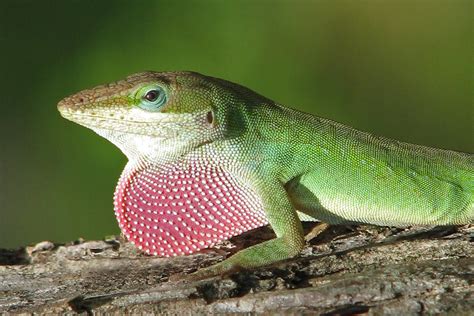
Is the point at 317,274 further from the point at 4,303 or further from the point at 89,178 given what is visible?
the point at 89,178

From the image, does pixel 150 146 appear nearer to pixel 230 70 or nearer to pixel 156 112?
pixel 156 112

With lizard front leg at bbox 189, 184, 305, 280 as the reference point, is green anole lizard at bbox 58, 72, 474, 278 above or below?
above

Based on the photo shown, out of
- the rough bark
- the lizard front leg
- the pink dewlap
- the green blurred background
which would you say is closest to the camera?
the rough bark

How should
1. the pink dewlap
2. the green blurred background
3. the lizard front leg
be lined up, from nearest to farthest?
the lizard front leg → the pink dewlap → the green blurred background

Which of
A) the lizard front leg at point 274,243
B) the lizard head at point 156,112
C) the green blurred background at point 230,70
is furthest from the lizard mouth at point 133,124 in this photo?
the green blurred background at point 230,70

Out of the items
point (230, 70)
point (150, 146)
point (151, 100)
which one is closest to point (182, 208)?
point (150, 146)

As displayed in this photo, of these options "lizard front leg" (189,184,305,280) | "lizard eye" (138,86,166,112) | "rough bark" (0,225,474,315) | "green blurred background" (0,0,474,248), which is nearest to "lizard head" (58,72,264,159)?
"lizard eye" (138,86,166,112)

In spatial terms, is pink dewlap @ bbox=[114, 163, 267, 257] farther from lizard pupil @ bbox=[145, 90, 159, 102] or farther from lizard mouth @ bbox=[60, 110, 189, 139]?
lizard pupil @ bbox=[145, 90, 159, 102]
